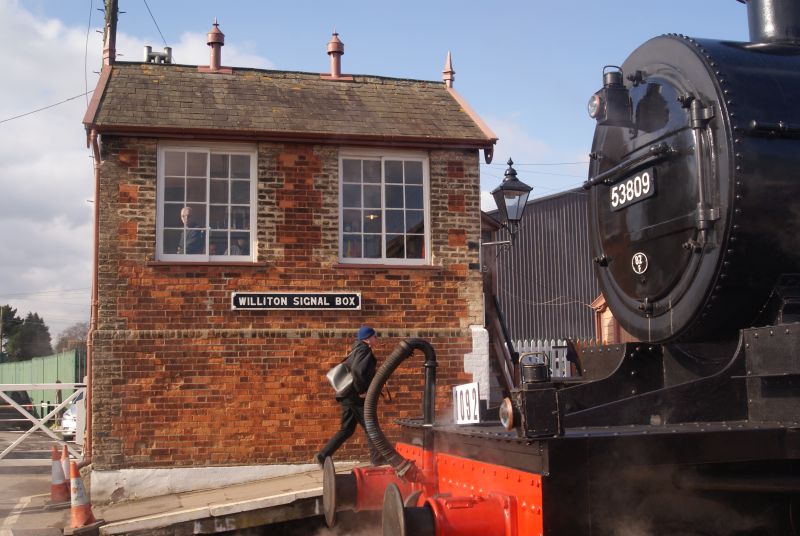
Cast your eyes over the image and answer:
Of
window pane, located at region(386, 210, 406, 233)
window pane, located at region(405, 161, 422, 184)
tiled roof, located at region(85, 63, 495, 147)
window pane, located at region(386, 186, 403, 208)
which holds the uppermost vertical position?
tiled roof, located at region(85, 63, 495, 147)

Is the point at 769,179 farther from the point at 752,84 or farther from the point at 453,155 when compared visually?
the point at 453,155

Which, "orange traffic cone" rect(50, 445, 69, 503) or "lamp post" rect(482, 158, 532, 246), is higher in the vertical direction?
"lamp post" rect(482, 158, 532, 246)

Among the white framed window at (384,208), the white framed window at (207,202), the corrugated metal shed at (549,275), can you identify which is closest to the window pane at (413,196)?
the white framed window at (384,208)

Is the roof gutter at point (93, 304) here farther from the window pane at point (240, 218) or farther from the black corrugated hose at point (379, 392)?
the black corrugated hose at point (379, 392)

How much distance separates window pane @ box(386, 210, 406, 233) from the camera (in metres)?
9.26

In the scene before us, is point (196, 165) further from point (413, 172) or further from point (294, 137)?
point (413, 172)

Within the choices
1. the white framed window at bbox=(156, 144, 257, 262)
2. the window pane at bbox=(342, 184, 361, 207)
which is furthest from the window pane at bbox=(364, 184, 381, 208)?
the white framed window at bbox=(156, 144, 257, 262)

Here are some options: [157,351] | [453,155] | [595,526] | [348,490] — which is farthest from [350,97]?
[595,526]

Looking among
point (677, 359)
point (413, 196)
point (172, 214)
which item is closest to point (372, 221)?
point (413, 196)

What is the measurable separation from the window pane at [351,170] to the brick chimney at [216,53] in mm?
2217

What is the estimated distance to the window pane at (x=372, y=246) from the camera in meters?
9.21

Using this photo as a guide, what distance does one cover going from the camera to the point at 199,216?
29.2 feet

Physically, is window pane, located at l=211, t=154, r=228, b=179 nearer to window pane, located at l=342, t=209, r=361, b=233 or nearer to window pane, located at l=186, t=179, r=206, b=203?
window pane, located at l=186, t=179, r=206, b=203

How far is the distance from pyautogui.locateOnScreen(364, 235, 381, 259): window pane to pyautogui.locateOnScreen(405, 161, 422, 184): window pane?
748 millimetres
